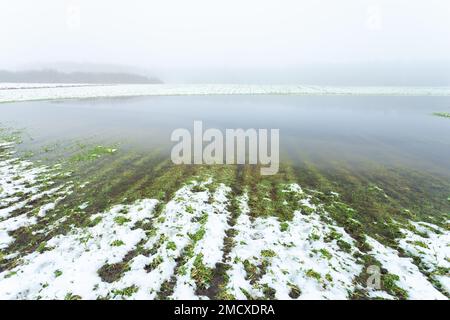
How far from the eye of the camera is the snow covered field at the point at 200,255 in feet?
23.1

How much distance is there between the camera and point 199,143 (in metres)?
24.3

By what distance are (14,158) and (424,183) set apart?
3005cm

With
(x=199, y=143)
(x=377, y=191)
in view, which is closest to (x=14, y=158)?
(x=199, y=143)

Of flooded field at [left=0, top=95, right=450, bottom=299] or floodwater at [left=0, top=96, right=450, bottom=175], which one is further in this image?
floodwater at [left=0, top=96, right=450, bottom=175]

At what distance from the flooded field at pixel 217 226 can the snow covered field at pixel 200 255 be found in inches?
1.7

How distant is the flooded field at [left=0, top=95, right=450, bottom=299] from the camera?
725cm

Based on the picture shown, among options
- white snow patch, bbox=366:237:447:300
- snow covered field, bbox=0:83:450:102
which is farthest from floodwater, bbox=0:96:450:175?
snow covered field, bbox=0:83:450:102

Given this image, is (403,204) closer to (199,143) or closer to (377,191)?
(377,191)

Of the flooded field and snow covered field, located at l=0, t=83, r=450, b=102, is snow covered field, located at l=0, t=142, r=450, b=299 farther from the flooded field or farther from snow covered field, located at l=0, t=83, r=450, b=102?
snow covered field, located at l=0, t=83, r=450, b=102

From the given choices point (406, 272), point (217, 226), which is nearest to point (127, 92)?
point (217, 226)

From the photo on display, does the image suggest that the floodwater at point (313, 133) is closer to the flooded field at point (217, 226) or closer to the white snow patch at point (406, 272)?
the flooded field at point (217, 226)

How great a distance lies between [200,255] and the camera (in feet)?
27.3

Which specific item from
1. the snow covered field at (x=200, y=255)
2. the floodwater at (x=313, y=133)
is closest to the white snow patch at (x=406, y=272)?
the snow covered field at (x=200, y=255)

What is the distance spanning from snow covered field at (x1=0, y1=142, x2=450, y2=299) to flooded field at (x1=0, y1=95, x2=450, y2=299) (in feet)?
0.14
